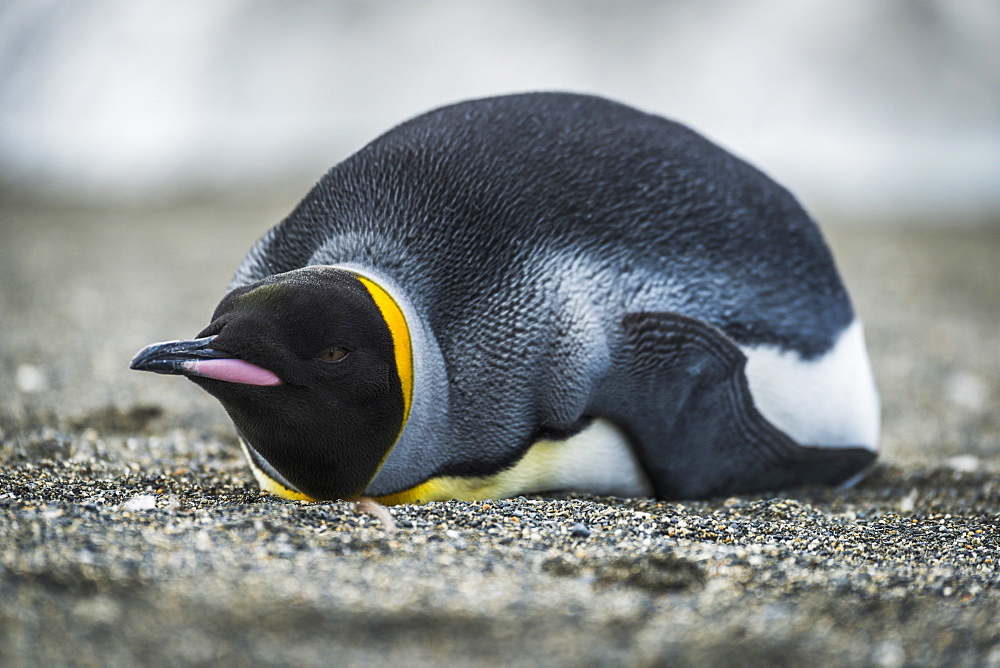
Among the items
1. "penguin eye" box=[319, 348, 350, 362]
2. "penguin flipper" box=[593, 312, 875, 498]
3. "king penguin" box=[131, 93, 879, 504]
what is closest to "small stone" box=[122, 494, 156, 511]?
"king penguin" box=[131, 93, 879, 504]

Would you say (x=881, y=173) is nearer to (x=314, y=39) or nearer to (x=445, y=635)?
(x=314, y=39)

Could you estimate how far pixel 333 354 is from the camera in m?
2.50

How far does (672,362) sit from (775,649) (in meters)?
1.25

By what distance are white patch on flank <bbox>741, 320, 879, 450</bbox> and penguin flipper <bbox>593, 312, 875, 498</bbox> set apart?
0.23ft

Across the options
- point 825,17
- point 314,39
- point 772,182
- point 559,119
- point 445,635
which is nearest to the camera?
point 445,635

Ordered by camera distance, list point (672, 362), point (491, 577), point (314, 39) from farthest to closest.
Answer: point (314, 39) < point (672, 362) < point (491, 577)

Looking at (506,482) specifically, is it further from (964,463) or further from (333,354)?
(964,463)

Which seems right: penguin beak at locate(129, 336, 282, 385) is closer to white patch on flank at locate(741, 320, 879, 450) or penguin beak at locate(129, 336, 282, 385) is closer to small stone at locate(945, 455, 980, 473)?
white patch on flank at locate(741, 320, 879, 450)

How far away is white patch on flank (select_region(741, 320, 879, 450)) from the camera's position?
3.30 metres

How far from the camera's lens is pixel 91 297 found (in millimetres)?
7168

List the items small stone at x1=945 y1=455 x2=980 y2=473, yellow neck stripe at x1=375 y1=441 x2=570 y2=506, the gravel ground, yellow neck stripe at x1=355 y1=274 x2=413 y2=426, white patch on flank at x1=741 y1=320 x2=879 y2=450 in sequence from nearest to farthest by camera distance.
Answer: the gravel ground < yellow neck stripe at x1=355 y1=274 x2=413 y2=426 < yellow neck stripe at x1=375 y1=441 x2=570 y2=506 < white patch on flank at x1=741 y1=320 x2=879 y2=450 < small stone at x1=945 y1=455 x2=980 y2=473

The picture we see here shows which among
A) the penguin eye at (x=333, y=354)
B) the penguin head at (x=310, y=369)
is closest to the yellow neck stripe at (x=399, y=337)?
the penguin head at (x=310, y=369)

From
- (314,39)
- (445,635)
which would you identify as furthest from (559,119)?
(314,39)

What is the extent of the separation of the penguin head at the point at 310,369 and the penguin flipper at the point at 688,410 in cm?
72
